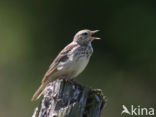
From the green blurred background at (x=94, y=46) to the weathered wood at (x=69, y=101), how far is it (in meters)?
6.68

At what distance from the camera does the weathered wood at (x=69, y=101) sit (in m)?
6.90

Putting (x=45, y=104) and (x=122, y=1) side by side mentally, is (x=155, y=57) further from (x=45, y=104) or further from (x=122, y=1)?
(x=45, y=104)

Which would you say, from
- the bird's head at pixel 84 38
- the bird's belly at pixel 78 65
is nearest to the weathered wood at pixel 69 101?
the bird's belly at pixel 78 65

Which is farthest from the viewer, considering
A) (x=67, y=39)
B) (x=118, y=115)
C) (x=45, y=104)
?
(x=67, y=39)

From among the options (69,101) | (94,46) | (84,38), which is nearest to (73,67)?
(84,38)

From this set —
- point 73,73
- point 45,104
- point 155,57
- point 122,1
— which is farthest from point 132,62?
point 45,104

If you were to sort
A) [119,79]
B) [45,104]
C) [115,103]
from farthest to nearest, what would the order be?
[119,79] → [115,103] → [45,104]

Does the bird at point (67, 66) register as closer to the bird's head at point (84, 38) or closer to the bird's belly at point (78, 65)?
the bird's belly at point (78, 65)

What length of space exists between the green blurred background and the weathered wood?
21.9ft

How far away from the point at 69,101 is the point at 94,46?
9.67m

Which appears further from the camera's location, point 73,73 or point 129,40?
point 129,40

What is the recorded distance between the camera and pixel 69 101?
22.9ft

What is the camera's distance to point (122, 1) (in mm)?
18578

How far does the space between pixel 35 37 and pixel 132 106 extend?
5225mm
